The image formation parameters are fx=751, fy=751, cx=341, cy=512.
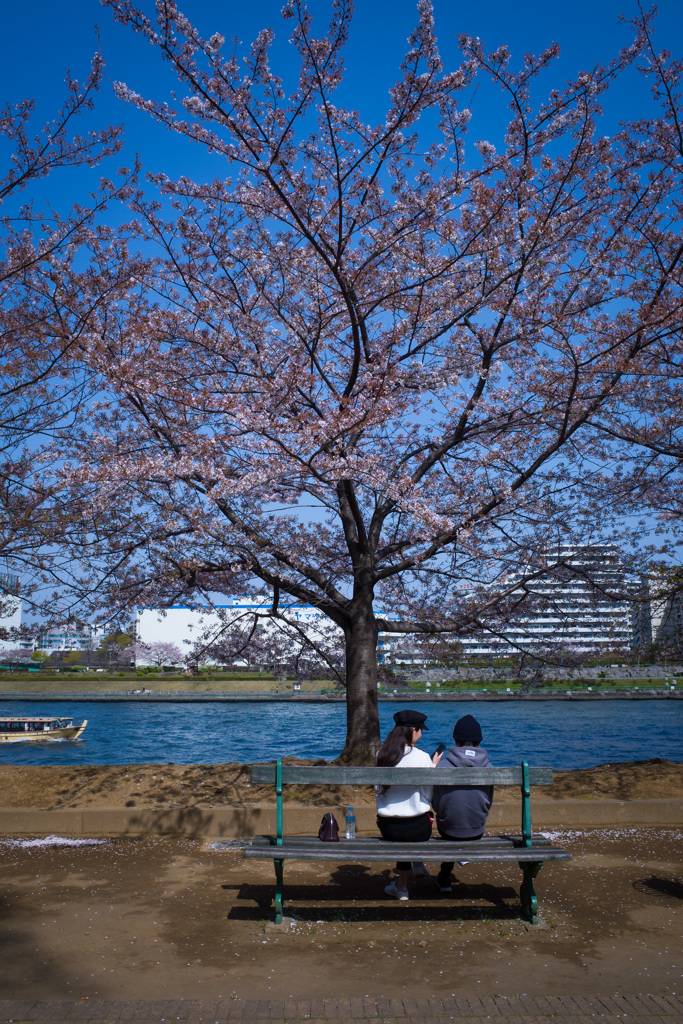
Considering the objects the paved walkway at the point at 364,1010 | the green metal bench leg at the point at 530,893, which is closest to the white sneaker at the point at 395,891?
the green metal bench leg at the point at 530,893

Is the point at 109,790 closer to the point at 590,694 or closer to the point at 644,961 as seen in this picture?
the point at 644,961

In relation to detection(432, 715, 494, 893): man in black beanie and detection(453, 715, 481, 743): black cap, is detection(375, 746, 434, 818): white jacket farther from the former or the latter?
detection(453, 715, 481, 743): black cap

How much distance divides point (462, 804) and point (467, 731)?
0.52 meters

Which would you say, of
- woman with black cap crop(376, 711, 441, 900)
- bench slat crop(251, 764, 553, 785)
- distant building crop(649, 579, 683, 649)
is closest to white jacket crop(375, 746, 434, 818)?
woman with black cap crop(376, 711, 441, 900)

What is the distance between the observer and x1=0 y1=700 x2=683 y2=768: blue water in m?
25.1

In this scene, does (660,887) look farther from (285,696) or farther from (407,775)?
(285,696)

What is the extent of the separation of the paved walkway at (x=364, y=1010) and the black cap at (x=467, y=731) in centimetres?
196

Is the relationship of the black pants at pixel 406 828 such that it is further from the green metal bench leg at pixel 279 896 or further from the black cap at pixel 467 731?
the green metal bench leg at pixel 279 896

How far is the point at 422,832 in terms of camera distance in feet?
17.3

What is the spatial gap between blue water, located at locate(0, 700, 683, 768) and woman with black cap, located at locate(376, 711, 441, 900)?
16890 mm

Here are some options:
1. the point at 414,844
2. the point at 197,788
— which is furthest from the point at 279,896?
the point at 197,788

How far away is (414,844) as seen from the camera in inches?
198

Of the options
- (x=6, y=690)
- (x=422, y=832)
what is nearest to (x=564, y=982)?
(x=422, y=832)

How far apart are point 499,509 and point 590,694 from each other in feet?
215
